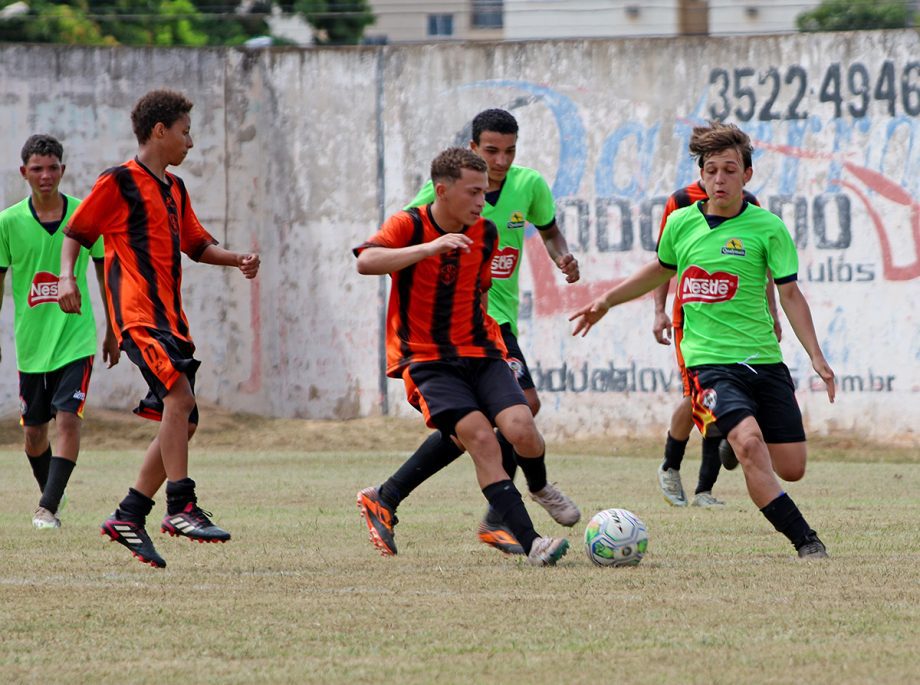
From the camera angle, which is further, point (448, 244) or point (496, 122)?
point (496, 122)

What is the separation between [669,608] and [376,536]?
2.11 m

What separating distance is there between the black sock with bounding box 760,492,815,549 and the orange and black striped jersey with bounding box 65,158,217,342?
2.63 metres

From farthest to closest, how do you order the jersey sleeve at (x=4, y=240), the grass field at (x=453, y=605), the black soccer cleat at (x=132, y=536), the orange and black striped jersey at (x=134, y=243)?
the jersey sleeve at (x=4, y=240), the orange and black striped jersey at (x=134, y=243), the black soccer cleat at (x=132, y=536), the grass field at (x=453, y=605)

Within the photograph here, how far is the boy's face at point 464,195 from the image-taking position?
6961 mm

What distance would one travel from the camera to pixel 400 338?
284 inches

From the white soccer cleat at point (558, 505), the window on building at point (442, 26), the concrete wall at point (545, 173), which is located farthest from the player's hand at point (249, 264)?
the window on building at point (442, 26)

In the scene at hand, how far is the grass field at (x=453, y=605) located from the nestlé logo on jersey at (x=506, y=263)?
4.50 ft

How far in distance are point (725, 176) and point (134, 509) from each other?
2.95 metres

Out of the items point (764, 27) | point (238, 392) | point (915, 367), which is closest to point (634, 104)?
point (915, 367)

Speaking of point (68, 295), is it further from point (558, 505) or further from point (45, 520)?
point (558, 505)

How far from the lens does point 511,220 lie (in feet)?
28.2

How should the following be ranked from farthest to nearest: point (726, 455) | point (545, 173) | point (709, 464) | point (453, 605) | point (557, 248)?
point (545, 173) → point (709, 464) → point (726, 455) → point (557, 248) → point (453, 605)

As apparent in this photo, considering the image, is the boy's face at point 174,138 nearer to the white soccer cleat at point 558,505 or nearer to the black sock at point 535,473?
the black sock at point 535,473

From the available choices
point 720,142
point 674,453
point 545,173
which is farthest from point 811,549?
point 545,173
